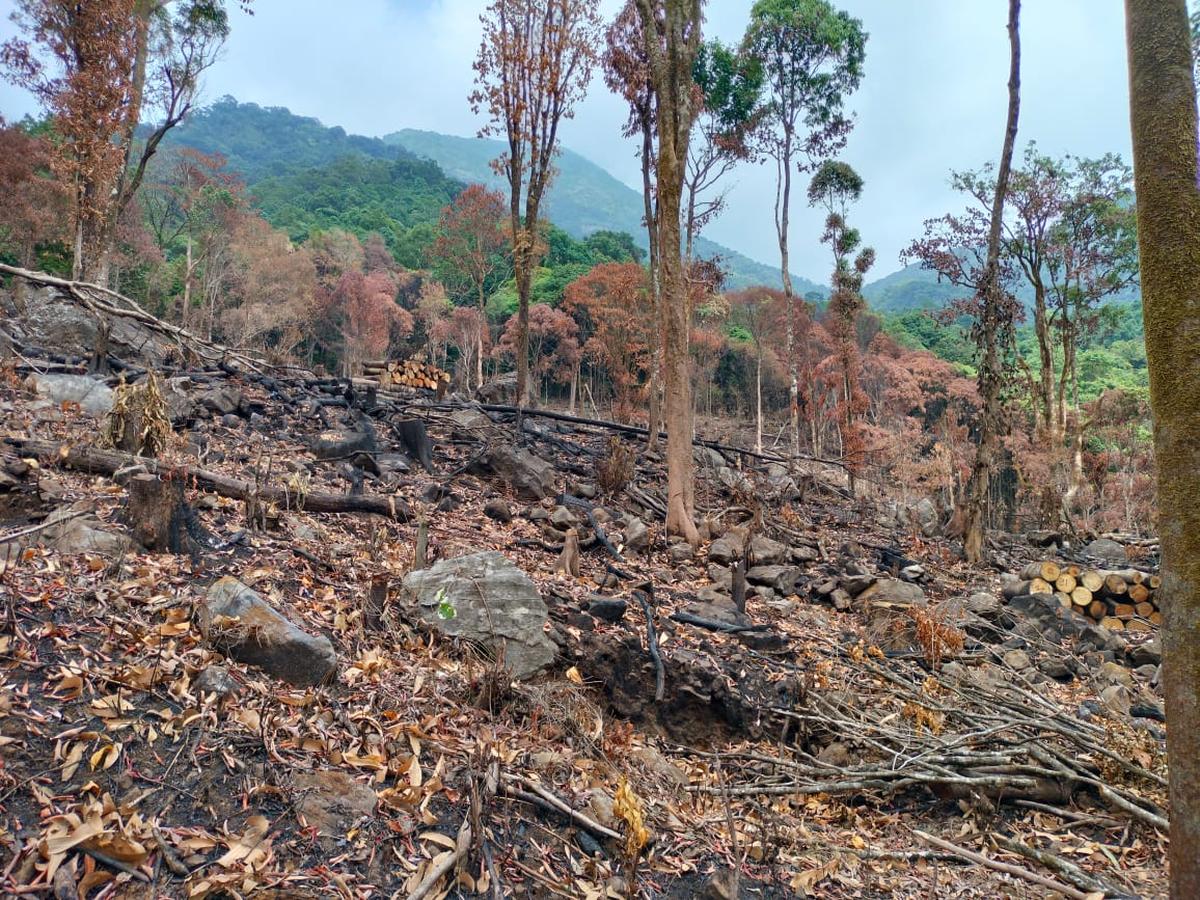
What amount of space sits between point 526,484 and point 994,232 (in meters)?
7.90

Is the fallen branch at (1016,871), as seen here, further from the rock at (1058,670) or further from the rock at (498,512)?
the rock at (498,512)

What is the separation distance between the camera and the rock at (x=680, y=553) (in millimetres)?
6676

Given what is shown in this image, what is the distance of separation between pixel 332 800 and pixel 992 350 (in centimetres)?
1007

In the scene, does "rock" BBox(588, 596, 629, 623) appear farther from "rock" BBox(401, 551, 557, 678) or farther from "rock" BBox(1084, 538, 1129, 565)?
"rock" BBox(1084, 538, 1129, 565)

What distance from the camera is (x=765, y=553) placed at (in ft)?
23.1

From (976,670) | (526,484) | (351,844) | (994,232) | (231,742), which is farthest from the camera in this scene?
(994,232)

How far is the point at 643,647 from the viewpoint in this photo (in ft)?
13.8

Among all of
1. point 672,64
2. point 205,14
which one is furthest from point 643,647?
point 205,14

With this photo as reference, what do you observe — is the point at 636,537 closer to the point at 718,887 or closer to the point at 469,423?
the point at 718,887

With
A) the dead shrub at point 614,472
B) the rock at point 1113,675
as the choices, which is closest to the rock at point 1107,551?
the rock at point 1113,675

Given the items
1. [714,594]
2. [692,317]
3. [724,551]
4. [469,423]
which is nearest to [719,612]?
[714,594]

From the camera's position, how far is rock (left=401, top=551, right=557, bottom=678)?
378 centimetres

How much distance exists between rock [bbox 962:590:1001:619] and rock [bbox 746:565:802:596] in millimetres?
1811

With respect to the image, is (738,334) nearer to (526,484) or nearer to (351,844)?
(526,484)
